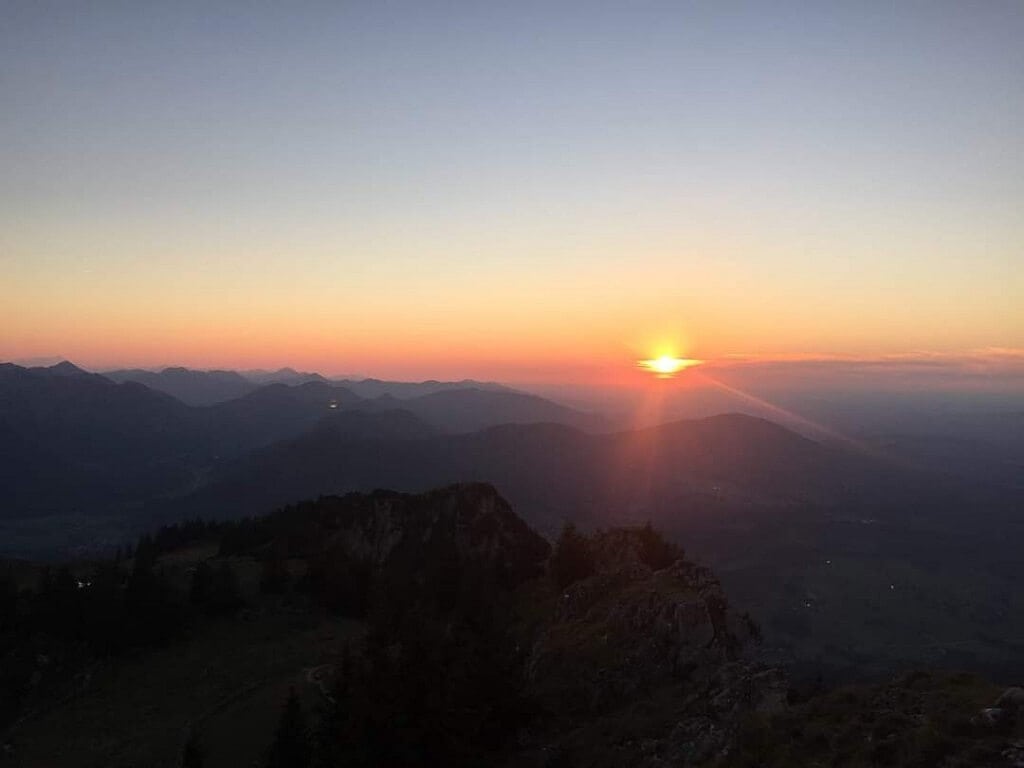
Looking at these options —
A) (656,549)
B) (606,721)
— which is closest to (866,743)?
(606,721)

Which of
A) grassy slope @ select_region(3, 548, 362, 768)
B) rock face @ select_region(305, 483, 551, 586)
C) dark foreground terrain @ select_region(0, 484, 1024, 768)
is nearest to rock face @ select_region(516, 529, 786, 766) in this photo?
dark foreground terrain @ select_region(0, 484, 1024, 768)

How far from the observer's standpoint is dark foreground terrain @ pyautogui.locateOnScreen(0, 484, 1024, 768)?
1861 cm

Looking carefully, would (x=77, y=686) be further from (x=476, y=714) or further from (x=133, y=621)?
(x=476, y=714)

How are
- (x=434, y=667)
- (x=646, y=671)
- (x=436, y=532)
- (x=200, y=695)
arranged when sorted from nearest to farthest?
1. (x=434, y=667)
2. (x=646, y=671)
3. (x=200, y=695)
4. (x=436, y=532)

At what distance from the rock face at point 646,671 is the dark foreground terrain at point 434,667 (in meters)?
0.11

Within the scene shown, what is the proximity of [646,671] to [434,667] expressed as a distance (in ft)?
34.7

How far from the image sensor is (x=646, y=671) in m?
31.1

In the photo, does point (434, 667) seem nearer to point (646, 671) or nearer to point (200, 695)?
point (646, 671)

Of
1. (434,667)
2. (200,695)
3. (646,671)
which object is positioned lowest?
(200,695)

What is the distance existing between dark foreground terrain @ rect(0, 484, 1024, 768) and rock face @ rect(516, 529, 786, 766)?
0.11m

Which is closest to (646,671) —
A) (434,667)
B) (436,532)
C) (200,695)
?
(434,667)

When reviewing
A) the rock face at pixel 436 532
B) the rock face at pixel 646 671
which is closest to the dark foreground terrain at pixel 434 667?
the rock face at pixel 646 671

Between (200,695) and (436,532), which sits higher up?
(436,532)

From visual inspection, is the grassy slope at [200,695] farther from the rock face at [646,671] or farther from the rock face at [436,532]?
the rock face at [646,671]
